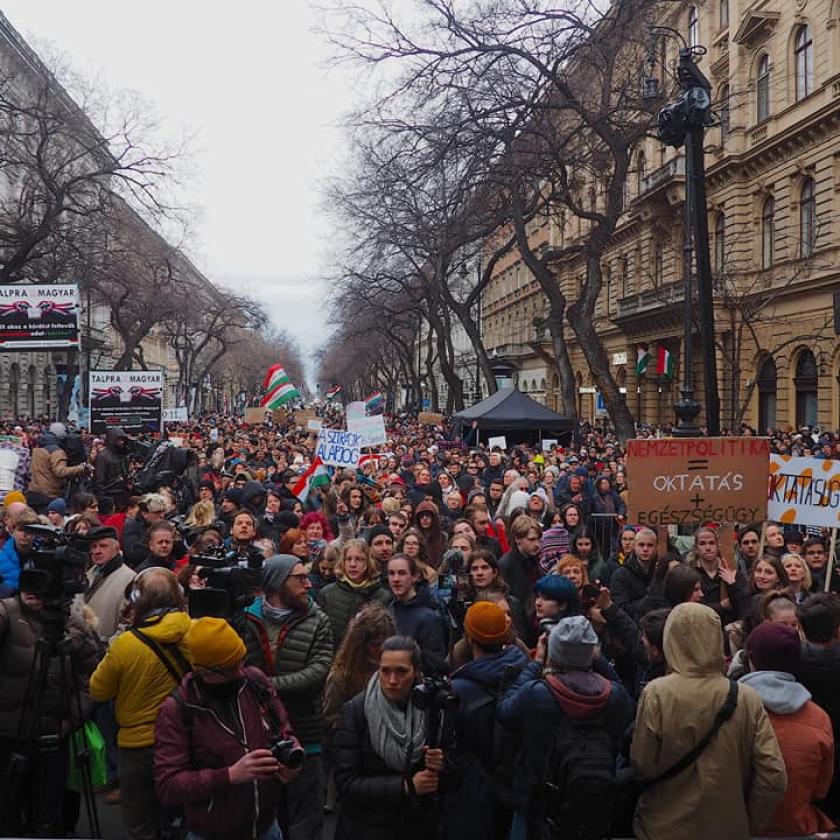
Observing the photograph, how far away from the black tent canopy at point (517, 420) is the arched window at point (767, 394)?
41.5 feet

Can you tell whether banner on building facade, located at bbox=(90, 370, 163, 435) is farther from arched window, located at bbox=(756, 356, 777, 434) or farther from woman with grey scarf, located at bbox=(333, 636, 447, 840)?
arched window, located at bbox=(756, 356, 777, 434)

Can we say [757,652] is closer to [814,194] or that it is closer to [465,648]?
[465,648]

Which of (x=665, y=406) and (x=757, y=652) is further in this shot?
(x=665, y=406)

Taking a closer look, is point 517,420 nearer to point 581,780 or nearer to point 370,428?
point 370,428

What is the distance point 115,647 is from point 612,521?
740cm

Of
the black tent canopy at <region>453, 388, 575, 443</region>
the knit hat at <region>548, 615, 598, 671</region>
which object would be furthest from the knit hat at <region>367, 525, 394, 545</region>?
the black tent canopy at <region>453, 388, 575, 443</region>

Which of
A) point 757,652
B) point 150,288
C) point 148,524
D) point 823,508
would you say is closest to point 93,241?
point 150,288

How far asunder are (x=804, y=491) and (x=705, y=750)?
5.16 meters

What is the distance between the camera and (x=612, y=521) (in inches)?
415

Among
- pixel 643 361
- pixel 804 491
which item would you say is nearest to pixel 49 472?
pixel 804 491

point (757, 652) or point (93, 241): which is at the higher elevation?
point (93, 241)

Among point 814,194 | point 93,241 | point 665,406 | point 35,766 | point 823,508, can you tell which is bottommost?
point 35,766

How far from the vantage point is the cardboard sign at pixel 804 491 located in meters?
7.71

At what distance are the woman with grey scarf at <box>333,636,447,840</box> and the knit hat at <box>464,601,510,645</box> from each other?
0.38 metres
